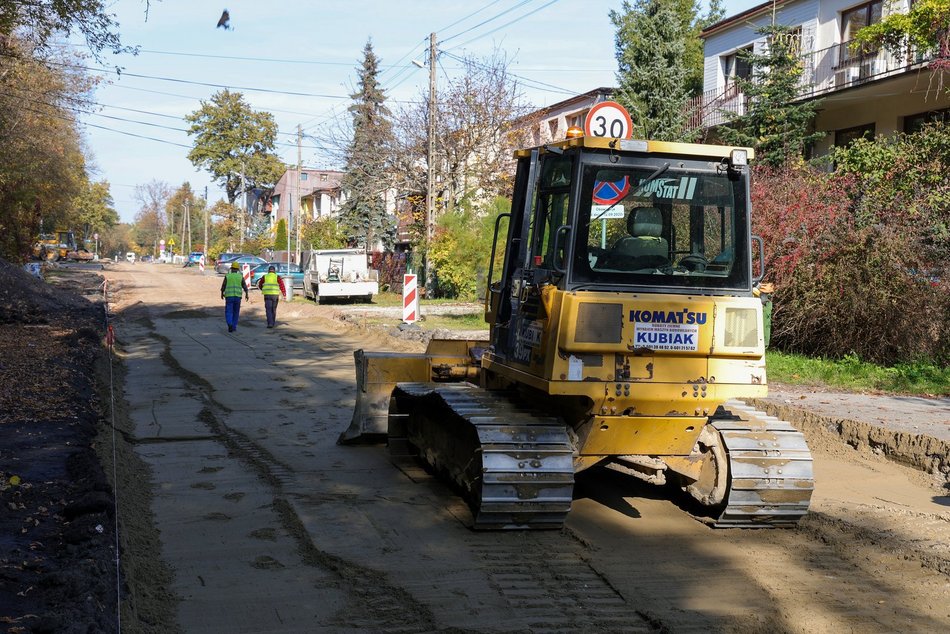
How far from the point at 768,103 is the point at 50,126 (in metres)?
29.5

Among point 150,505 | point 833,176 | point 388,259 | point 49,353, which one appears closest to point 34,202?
point 388,259

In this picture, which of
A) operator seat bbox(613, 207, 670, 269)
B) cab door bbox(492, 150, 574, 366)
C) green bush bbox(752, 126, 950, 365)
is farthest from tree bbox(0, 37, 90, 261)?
operator seat bbox(613, 207, 670, 269)

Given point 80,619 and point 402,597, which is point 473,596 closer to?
point 402,597

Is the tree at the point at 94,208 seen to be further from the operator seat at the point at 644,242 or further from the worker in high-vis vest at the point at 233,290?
the operator seat at the point at 644,242

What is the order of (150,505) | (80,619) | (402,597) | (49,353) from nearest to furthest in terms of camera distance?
(80,619) → (402,597) → (150,505) → (49,353)

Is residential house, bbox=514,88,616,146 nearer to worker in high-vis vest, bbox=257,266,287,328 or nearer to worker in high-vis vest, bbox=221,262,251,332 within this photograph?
worker in high-vis vest, bbox=257,266,287,328

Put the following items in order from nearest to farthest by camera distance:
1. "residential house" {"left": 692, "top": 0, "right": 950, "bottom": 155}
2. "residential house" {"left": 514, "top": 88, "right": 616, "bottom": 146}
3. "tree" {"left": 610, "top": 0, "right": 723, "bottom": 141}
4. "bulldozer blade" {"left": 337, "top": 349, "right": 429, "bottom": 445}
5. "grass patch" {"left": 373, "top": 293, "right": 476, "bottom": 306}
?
"bulldozer blade" {"left": 337, "top": 349, "right": 429, "bottom": 445} → "residential house" {"left": 692, "top": 0, "right": 950, "bottom": 155} → "tree" {"left": 610, "top": 0, "right": 723, "bottom": 141} → "grass patch" {"left": 373, "top": 293, "right": 476, "bottom": 306} → "residential house" {"left": 514, "top": 88, "right": 616, "bottom": 146}

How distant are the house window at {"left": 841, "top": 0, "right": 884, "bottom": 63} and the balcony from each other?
4 centimetres

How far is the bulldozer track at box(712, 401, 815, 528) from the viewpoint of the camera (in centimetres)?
675

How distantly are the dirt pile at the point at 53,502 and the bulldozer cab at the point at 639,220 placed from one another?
328 centimetres

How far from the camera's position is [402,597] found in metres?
5.48

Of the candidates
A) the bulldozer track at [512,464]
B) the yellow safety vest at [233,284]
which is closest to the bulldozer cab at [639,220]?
the bulldozer track at [512,464]

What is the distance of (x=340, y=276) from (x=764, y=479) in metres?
30.7

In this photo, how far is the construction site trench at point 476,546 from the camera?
526cm
